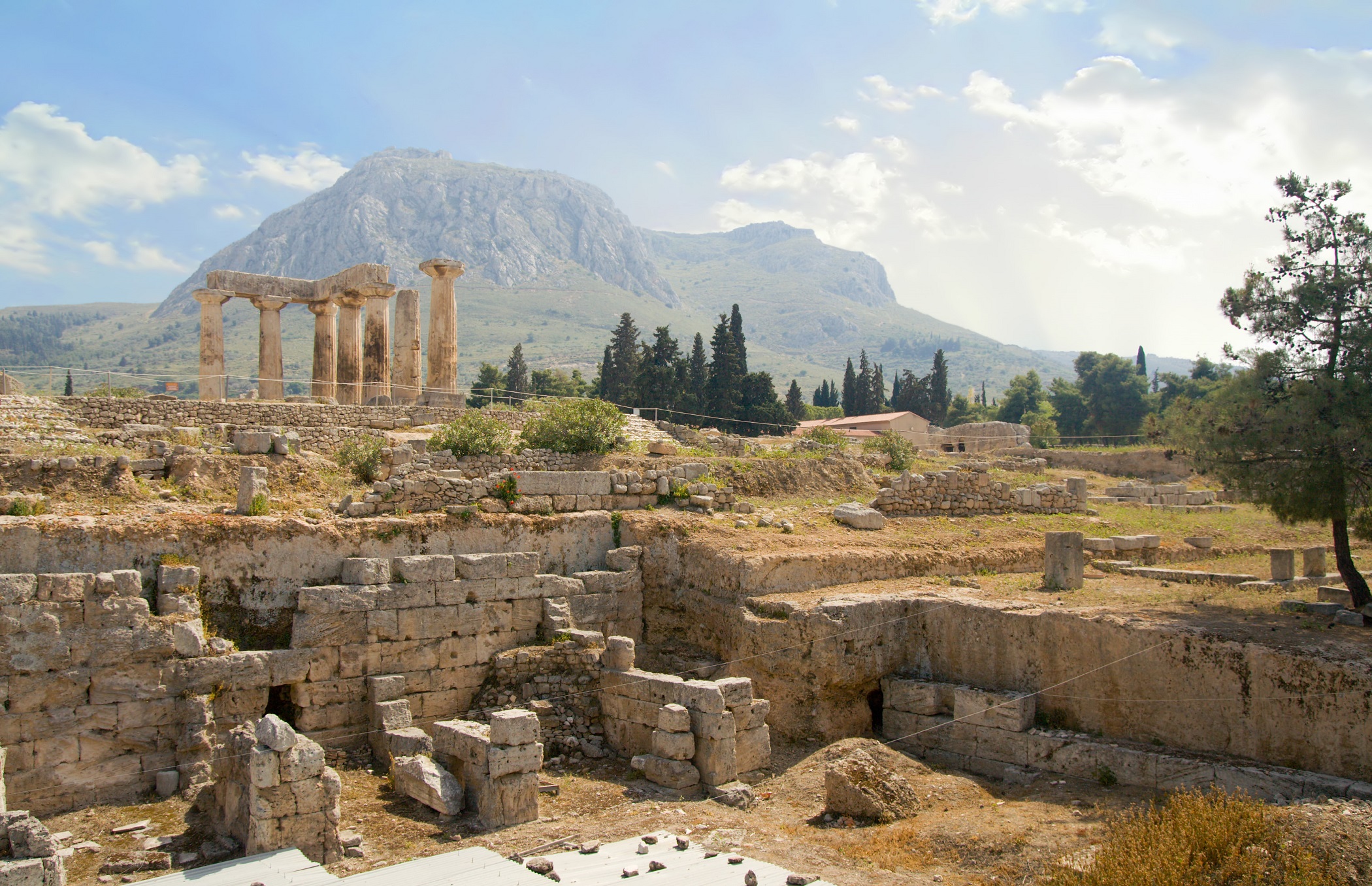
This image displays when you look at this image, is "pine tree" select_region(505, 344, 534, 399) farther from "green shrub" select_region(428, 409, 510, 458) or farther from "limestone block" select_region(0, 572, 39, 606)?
"limestone block" select_region(0, 572, 39, 606)

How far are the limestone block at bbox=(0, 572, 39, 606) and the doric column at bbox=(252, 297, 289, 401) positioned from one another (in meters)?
20.5

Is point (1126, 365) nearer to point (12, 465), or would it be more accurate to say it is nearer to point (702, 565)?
point (702, 565)

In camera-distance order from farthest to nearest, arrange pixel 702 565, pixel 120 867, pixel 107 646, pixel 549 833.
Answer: pixel 702 565 < pixel 107 646 < pixel 549 833 < pixel 120 867

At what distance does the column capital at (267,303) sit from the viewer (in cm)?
3120

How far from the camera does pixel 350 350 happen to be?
104 feet

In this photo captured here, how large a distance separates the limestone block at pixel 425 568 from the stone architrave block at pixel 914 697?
7206mm

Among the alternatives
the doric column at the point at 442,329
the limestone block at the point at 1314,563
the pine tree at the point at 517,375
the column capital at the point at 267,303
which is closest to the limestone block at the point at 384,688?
the limestone block at the point at 1314,563

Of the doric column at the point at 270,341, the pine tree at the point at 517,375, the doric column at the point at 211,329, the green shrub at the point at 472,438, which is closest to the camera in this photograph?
the green shrub at the point at 472,438

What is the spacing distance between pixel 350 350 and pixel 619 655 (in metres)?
21.6

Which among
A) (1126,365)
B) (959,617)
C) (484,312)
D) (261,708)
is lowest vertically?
(261,708)

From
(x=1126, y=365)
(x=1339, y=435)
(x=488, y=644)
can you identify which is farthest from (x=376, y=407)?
Answer: (x=1126, y=365)

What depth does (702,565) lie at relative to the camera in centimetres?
1661

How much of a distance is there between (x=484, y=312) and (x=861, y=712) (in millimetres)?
175168

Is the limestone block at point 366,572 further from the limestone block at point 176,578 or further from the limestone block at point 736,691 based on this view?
the limestone block at point 736,691
